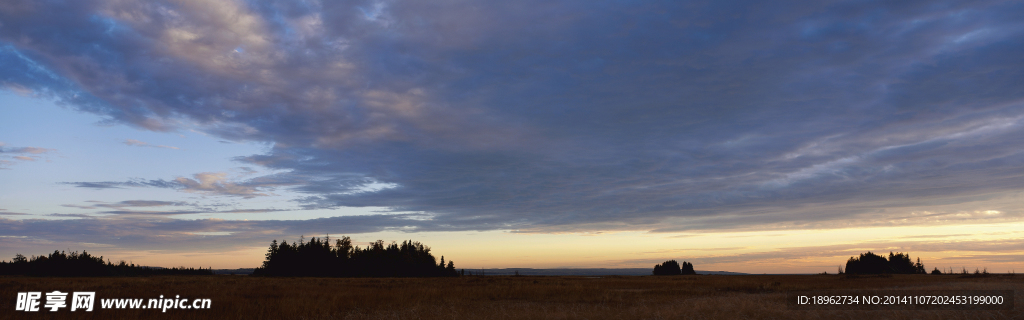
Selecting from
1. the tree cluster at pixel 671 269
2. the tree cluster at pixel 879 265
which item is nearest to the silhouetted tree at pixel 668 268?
the tree cluster at pixel 671 269

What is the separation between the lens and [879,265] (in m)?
89.1

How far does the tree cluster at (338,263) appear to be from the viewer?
110 m

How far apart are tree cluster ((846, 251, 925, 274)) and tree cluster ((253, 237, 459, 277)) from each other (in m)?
86.5

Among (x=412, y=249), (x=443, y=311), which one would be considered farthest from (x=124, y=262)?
(x=443, y=311)

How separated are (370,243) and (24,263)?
305ft

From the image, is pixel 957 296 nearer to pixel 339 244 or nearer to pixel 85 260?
pixel 339 244

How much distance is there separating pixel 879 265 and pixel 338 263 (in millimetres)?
108085

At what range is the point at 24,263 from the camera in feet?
449

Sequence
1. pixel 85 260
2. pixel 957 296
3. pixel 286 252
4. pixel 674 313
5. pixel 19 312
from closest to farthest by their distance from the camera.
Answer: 1. pixel 674 313
2. pixel 957 296
3. pixel 19 312
4. pixel 286 252
5. pixel 85 260

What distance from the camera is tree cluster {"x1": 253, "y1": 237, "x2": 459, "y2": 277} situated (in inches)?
4345

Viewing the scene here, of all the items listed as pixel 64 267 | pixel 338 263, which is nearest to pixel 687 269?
pixel 338 263

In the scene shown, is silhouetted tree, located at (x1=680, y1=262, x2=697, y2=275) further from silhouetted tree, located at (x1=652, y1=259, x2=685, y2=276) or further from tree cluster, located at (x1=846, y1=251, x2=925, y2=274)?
tree cluster, located at (x1=846, y1=251, x2=925, y2=274)

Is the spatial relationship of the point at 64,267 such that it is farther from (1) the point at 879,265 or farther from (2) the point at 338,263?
(1) the point at 879,265

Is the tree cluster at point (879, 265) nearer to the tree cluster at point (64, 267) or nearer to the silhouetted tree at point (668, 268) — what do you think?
the silhouetted tree at point (668, 268)
